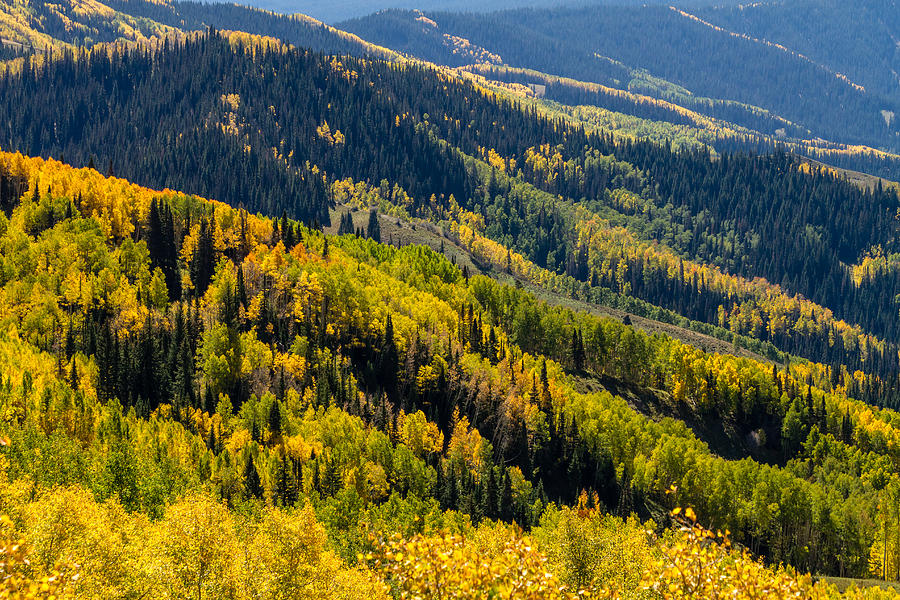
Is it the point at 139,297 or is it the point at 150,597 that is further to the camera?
the point at 139,297

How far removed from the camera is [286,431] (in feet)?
543

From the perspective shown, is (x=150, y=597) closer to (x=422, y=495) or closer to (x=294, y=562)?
(x=294, y=562)

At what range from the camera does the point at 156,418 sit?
15988 cm

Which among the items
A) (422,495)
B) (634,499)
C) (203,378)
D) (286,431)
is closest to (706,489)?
(634,499)

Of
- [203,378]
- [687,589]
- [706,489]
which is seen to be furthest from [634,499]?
[687,589]

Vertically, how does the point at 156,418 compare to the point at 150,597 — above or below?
below

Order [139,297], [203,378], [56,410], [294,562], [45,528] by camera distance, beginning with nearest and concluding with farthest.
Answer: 1. [45,528]
2. [294,562]
3. [56,410]
4. [203,378]
5. [139,297]

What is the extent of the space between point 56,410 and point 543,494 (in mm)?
97717

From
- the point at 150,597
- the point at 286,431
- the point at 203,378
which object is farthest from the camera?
the point at 203,378

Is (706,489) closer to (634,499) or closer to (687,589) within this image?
(634,499)

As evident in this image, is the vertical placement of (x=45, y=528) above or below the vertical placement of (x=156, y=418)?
above

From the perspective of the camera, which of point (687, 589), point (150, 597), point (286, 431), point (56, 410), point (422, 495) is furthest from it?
point (286, 431)

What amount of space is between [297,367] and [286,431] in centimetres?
2778

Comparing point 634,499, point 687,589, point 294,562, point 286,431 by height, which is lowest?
point 634,499
